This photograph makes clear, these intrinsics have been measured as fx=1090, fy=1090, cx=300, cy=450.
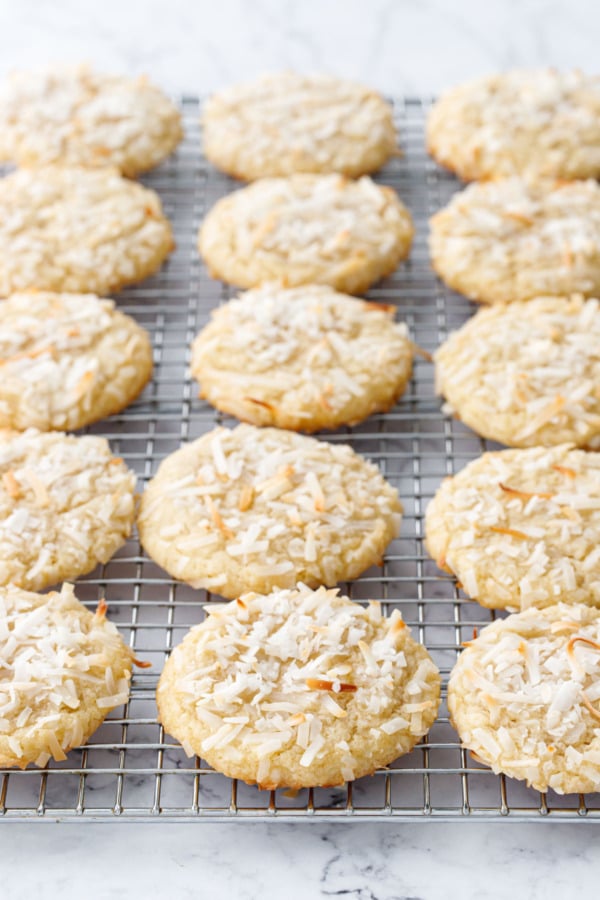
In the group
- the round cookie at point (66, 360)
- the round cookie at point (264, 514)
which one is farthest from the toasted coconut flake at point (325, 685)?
the round cookie at point (66, 360)

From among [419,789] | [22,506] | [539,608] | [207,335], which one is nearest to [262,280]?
[207,335]

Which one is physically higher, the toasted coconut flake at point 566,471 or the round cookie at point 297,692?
the toasted coconut flake at point 566,471

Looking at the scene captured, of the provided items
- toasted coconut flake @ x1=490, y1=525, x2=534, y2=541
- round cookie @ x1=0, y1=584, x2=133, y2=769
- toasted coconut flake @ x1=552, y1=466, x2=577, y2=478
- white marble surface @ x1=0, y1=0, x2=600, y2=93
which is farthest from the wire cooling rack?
white marble surface @ x1=0, y1=0, x2=600, y2=93

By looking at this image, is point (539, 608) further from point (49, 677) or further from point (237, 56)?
point (237, 56)

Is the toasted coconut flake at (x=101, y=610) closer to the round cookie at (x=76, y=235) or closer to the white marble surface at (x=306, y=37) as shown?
the round cookie at (x=76, y=235)

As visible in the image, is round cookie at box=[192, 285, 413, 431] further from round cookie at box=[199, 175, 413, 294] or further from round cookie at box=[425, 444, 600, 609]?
round cookie at box=[425, 444, 600, 609]

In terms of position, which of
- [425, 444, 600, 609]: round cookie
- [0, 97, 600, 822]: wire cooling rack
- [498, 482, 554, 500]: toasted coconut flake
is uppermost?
[498, 482, 554, 500]: toasted coconut flake
